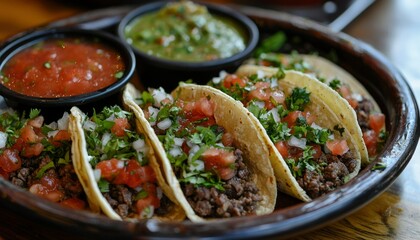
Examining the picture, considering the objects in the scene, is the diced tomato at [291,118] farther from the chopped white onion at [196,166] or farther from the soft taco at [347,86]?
the chopped white onion at [196,166]

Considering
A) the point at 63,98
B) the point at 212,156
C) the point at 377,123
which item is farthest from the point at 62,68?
the point at 377,123

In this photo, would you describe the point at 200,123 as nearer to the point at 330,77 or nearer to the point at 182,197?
the point at 182,197

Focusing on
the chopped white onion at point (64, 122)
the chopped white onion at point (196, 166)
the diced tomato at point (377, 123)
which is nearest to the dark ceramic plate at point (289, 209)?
the diced tomato at point (377, 123)

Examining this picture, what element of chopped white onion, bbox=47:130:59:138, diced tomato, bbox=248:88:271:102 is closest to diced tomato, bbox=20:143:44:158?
chopped white onion, bbox=47:130:59:138

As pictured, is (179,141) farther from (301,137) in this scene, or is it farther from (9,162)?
(9,162)

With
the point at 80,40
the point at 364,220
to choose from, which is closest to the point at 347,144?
the point at 364,220

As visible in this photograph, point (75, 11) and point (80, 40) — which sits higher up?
point (80, 40)
